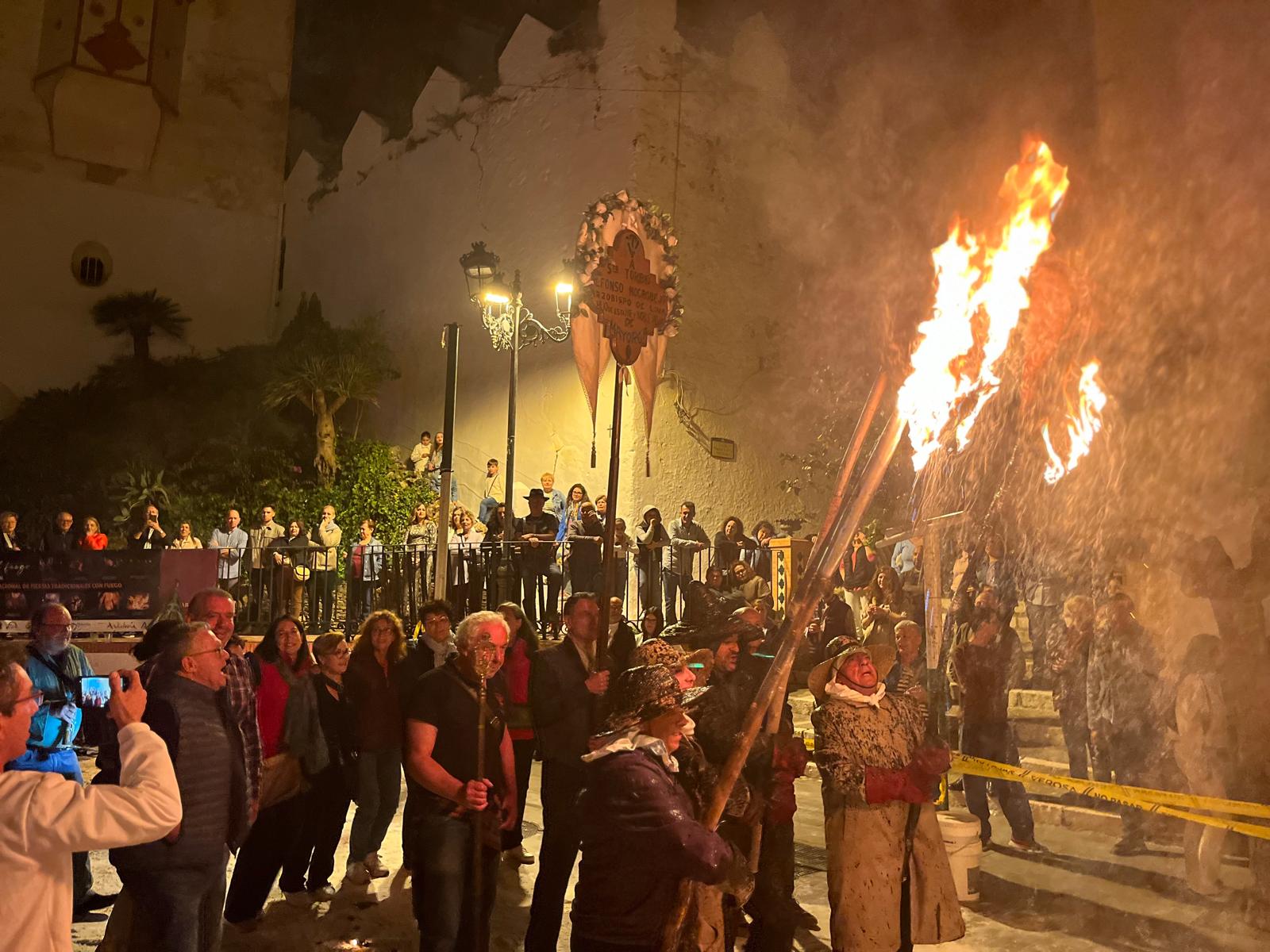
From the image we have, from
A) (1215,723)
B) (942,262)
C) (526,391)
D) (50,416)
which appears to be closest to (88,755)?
(526,391)

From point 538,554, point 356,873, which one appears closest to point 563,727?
point 356,873

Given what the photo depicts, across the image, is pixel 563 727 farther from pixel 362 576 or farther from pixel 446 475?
pixel 362 576

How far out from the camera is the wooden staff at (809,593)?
12.6ft

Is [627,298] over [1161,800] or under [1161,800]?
over

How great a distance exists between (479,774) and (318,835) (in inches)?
88.1

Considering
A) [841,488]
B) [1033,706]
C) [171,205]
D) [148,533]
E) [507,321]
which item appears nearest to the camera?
[841,488]

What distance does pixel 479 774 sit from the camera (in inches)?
170

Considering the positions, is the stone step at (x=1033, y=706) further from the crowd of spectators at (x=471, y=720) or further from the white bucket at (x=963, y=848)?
the white bucket at (x=963, y=848)

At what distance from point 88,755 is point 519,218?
1039 cm

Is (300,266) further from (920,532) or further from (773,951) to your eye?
(773,951)

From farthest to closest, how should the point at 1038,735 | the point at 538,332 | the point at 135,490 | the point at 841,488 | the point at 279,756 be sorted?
the point at 135,490 → the point at 538,332 → the point at 1038,735 → the point at 279,756 → the point at 841,488

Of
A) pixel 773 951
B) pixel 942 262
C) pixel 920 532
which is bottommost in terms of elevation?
pixel 773 951

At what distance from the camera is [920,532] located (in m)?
7.70

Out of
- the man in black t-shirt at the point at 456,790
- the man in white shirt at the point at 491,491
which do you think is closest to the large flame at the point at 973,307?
the man in black t-shirt at the point at 456,790
